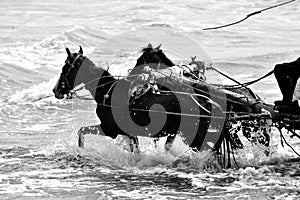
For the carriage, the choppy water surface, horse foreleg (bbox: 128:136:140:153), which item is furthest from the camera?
horse foreleg (bbox: 128:136:140:153)

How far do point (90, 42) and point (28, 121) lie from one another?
13.4 metres

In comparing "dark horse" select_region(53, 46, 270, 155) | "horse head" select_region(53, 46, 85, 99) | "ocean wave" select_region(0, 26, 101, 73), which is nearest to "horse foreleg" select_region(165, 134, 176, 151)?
"dark horse" select_region(53, 46, 270, 155)

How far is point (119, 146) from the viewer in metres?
10.9

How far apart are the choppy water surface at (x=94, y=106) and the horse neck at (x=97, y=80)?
82cm

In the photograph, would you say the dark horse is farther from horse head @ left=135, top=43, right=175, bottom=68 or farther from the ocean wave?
the ocean wave

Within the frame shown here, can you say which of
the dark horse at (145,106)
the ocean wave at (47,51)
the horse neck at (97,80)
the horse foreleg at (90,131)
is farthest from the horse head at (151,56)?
the ocean wave at (47,51)

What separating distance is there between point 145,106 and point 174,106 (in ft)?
1.58

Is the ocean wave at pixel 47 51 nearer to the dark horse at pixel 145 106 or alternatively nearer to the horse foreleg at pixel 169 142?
the dark horse at pixel 145 106

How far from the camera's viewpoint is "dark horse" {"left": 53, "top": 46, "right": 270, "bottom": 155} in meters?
9.51

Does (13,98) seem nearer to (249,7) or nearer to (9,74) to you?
(9,74)

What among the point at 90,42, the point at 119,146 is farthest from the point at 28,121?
the point at 90,42

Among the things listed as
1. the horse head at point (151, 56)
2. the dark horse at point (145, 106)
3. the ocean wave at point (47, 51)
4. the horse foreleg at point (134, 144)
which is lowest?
the horse foreleg at point (134, 144)

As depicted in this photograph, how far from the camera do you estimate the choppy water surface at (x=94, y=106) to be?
9188 millimetres

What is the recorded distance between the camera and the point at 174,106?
31.7ft
